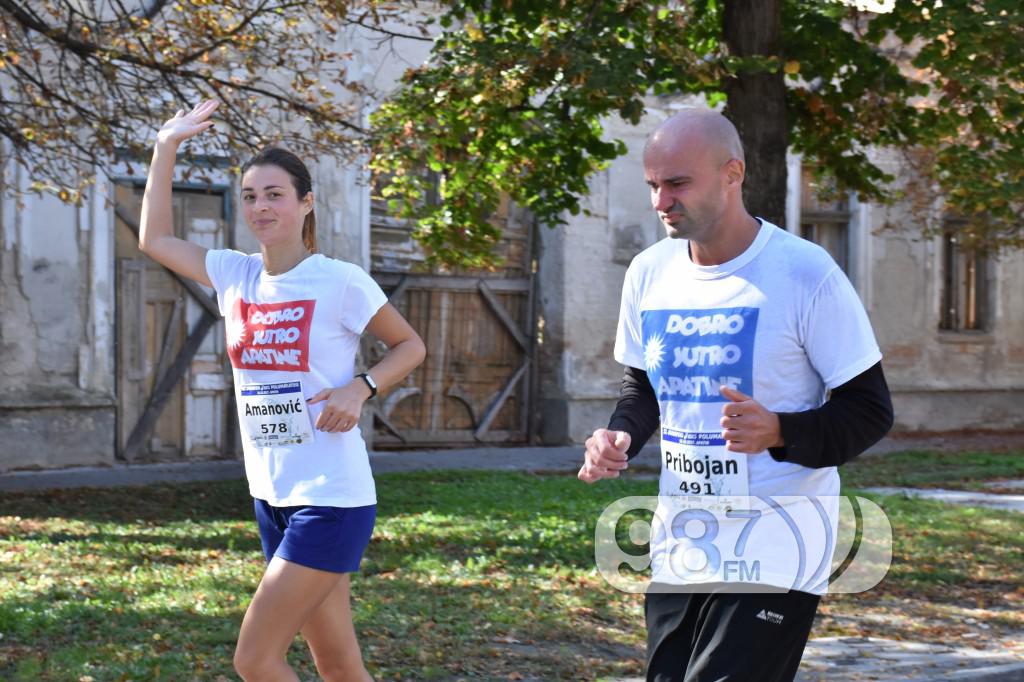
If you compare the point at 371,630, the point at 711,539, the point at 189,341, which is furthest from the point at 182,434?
the point at 711,539

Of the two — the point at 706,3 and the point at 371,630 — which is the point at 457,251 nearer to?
the point at 706,3

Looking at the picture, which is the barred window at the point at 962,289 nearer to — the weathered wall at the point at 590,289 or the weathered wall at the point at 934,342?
the weathered wall at the point at 934,342

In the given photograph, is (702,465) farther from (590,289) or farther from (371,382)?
(590,289)

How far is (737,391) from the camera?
3160mm

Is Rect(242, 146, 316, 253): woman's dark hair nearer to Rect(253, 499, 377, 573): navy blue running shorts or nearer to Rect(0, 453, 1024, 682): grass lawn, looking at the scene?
Rect(253, 499, 377, 573): navy blue running shorts

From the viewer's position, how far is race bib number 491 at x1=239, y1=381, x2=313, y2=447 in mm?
4258

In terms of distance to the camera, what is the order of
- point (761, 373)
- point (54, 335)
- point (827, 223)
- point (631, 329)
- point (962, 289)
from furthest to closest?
point (962, 289), point (827, 223), point (54, 335), point (631, 329), point (761, 373)

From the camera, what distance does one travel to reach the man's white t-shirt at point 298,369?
426 cm

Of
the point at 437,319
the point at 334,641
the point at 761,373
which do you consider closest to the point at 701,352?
the point at 761,373

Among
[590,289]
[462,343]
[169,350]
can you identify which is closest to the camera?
[169,350]

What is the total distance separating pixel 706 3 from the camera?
10.8 meters

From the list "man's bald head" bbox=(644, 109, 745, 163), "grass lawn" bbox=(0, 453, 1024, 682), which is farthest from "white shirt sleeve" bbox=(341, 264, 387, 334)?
"grass lawn" bbox=(0, 453, 1024, 682)

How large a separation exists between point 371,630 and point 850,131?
6.32 metres

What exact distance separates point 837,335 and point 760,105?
23.4 feet
